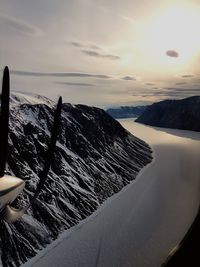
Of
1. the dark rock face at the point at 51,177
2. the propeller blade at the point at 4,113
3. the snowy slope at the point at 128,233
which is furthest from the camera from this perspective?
the dark rock face at the point at 51,177

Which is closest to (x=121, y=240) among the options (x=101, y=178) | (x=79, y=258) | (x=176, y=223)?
(x=79, y=258)

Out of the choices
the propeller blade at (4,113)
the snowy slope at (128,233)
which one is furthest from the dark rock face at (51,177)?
the propeller blade at (4,113)

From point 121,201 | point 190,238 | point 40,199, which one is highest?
point 190,238

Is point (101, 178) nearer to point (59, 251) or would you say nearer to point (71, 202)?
point (71, 202)

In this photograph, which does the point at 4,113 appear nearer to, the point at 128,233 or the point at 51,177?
the point at 128,233

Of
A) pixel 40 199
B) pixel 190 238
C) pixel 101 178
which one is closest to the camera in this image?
pixel 190 238

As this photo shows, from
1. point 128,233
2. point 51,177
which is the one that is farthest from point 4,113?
point 51,177

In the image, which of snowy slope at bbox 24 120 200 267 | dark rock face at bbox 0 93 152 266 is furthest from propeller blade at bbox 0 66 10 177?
snowy slope at bbox 24 120 200 267

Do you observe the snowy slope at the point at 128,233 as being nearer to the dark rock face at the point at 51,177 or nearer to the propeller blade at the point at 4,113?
the dark rock face at the point at 51,177

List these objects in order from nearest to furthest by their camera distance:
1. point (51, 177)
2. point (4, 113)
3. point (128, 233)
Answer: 1. point (4, 113)
2. point (128, 233)
3. point (51, 177)
